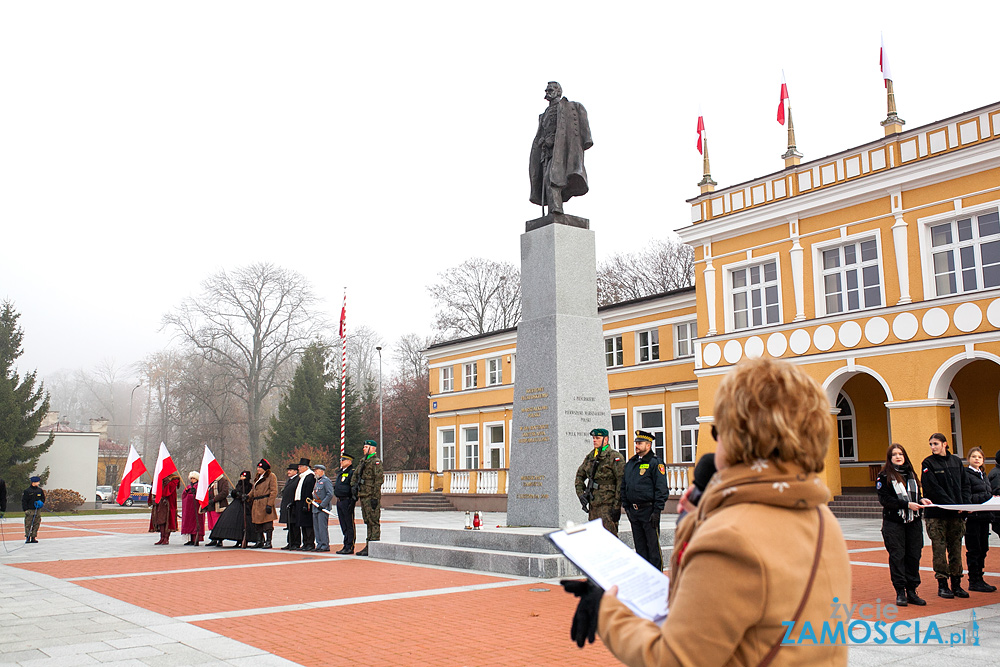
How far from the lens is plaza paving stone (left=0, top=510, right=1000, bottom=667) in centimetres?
627

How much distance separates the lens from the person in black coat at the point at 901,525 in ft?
28.4

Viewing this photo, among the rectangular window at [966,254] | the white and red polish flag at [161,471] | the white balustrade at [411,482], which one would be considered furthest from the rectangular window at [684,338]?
the white and red polish flag at [161,471]

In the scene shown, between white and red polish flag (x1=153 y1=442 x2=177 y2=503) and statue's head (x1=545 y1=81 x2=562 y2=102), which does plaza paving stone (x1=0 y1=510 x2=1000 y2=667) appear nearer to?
white and red polish flag (x1=153 y1=442 x2=177 y2=503)

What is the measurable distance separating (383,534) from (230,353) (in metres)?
36.4

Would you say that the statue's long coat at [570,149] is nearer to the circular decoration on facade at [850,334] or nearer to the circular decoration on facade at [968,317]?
the circular decoration on facade at [968,317]

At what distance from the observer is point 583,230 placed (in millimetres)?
13477

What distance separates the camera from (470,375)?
4362cm

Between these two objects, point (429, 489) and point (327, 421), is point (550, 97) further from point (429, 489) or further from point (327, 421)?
point (327, 421)

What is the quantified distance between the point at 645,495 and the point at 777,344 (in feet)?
57.8

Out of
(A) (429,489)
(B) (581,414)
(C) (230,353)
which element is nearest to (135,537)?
(B) (581,414)

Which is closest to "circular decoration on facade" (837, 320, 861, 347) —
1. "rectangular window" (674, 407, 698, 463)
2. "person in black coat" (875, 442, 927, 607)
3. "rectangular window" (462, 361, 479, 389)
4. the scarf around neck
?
"rectangular window" (674, 407, 698, 463)

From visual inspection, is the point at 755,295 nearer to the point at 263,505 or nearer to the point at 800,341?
the point at 800,341

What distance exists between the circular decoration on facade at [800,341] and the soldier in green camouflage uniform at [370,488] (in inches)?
632

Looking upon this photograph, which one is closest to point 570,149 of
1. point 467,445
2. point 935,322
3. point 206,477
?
point 206,477
